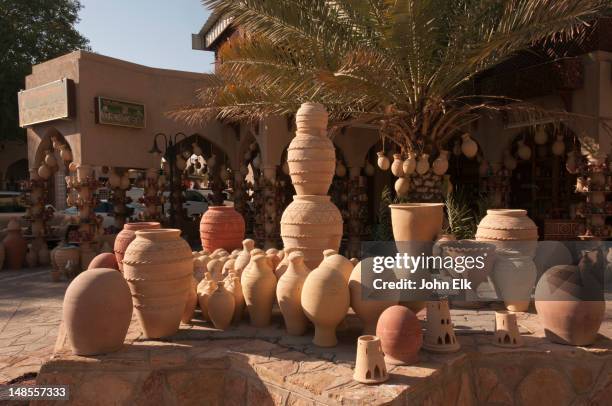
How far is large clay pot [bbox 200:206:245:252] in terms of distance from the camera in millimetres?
5676

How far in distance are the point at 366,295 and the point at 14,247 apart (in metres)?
8.31

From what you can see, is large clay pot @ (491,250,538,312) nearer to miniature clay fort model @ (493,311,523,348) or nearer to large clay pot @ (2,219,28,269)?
miniature clay fort model @ (493,311,523,348)

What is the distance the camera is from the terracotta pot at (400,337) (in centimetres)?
310

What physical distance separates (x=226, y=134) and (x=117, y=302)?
297 inches

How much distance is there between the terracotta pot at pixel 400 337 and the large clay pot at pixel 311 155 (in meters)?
1.90

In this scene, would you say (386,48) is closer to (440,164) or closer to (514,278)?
(440,164)

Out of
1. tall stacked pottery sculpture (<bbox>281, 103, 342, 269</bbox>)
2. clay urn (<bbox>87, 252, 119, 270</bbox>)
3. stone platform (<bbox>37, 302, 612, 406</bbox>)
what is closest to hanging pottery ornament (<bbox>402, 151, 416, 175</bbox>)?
tall stacked pottery sculpture (<bbox>281, 103, 342, 269</bbox>)

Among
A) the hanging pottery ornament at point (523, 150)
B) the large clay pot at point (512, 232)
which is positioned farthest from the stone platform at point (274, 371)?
the hanging pottery ornament at point (523, 150)

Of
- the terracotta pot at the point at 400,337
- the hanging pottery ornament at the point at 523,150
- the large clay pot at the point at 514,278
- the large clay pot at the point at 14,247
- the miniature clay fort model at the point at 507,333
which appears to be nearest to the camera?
the terracotta pot at the point at 400,337

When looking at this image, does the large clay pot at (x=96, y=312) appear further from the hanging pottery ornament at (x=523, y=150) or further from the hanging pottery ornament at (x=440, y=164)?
the hanging pottery ornament at (x=523, y=150)

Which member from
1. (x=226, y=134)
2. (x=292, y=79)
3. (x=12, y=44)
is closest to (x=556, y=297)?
(x=292, y=79)

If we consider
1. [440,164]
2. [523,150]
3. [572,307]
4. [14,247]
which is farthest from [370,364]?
[14,247]

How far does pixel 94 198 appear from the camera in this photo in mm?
8555

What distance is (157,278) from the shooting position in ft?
11.9
